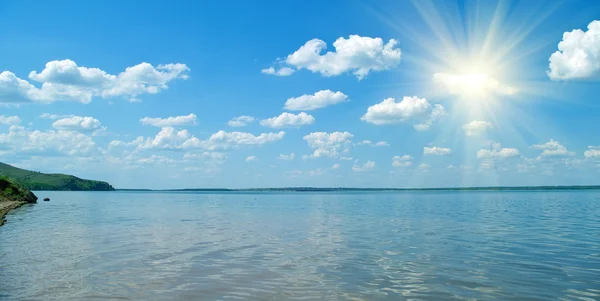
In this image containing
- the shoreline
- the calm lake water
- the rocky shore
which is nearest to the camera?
the calm lake water

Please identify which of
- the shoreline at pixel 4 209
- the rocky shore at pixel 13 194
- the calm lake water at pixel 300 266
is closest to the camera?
the calm lake water at pixel 300 266

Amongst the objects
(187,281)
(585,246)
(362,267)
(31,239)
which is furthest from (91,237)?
(585,246)

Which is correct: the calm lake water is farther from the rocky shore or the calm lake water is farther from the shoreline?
the rocky shore

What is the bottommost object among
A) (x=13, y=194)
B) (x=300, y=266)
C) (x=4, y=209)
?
(x=300, y=266)

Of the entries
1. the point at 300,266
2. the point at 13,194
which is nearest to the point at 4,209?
the point at 13,194

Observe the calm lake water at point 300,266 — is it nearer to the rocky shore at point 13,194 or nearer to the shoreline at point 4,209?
the shoreline at point 4,209

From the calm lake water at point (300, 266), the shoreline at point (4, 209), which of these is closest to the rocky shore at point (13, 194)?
the shoreline at point (4, 209)

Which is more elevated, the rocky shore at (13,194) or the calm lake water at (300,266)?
the rocky shore at (13,194)

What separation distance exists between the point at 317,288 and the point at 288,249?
10778mm

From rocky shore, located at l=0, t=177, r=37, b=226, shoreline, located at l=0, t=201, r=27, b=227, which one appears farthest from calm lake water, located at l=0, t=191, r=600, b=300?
rocky shore, located at l=0, t=177, r=37, b=226

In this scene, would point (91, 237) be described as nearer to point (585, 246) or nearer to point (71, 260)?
point (71, 260)

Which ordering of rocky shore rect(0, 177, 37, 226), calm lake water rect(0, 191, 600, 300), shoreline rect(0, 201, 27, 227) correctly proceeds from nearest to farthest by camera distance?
1. calm lake water rect(0, 191, 600, 300)
2. shoreline rect(0, 201, 27, 227)
3. rocky shore rect(0, 177, 37, 226)

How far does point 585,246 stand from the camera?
2731 cm

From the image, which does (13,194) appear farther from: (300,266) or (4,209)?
(300,266)
